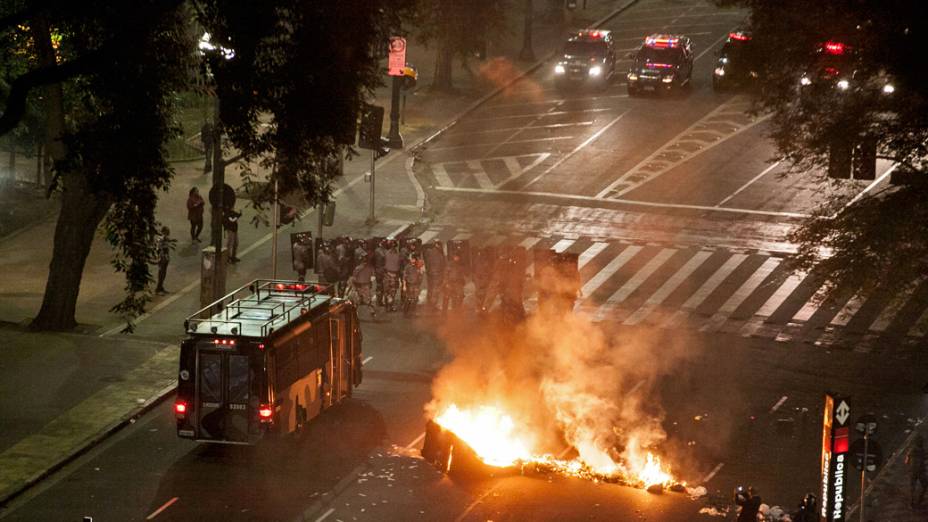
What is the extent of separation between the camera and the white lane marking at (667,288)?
105 ft

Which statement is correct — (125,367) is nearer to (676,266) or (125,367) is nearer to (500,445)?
(500,445)

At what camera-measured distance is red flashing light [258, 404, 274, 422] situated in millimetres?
21578

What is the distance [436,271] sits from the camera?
32.3 metres

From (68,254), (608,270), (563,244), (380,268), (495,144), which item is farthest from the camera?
(495,144)

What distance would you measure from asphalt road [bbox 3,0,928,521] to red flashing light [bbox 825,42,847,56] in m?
2.54

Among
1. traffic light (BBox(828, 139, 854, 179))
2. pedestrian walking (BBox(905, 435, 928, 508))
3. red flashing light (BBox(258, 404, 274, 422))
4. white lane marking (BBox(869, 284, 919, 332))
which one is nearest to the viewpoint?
pedestrian walking (BBox(905, 435, 928, 508))

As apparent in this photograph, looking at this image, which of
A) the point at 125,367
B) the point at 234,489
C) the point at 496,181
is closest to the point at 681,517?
the point at 234,489

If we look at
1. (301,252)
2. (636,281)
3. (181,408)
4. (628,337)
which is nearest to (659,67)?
(636,281)

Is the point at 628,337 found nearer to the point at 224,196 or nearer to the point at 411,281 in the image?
the point at 411,281

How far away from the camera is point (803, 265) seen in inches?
1125

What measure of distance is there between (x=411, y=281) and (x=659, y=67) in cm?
2538

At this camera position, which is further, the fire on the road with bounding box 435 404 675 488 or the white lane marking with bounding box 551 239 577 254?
the white lane marking with bounding box 551 239 577 254

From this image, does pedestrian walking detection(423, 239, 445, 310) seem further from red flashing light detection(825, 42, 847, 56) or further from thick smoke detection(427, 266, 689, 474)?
red flashing light detection(825, 42, 847, 56)

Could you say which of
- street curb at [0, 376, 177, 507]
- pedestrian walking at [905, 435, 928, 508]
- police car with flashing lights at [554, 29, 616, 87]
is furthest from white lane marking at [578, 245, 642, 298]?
police car with flashing lights at [554, 29, 616, 87]
